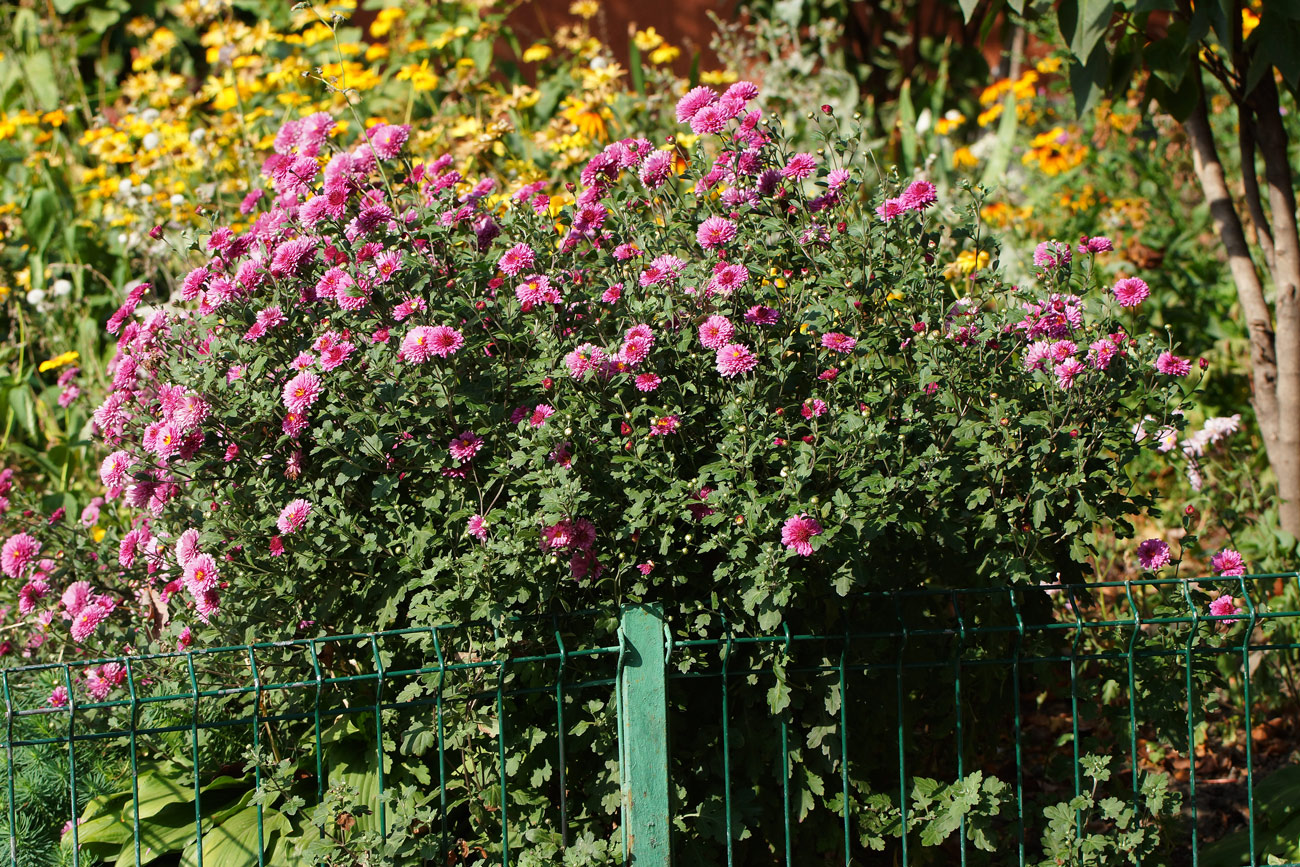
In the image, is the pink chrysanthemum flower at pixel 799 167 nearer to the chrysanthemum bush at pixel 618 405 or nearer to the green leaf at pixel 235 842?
the chrysanthemum bush at pixel 618 405

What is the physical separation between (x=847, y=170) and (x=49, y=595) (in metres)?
2.16

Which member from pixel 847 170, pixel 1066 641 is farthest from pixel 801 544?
pixel 1066 641

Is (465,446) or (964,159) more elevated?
(964,159)

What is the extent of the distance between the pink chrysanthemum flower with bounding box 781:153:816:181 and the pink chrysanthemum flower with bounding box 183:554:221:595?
1.43 m

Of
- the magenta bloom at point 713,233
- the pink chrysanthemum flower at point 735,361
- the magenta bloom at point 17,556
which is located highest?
the magenta bloom at point 713,233

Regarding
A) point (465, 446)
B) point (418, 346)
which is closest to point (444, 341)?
point (418, 346)

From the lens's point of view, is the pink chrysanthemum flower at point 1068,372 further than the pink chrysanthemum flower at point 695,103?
No

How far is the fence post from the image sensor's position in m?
2.20

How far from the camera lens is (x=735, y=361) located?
227cm

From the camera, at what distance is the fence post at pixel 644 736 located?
2.20 m

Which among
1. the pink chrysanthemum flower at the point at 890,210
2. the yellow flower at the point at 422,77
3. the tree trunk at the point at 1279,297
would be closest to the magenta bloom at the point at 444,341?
the pink chrysanthemum flower at the point at 890,210

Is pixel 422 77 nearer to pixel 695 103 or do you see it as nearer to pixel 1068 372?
pixel 695 103

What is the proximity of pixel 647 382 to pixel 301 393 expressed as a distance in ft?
2.24

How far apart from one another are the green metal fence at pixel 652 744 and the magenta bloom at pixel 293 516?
10.6 inches
